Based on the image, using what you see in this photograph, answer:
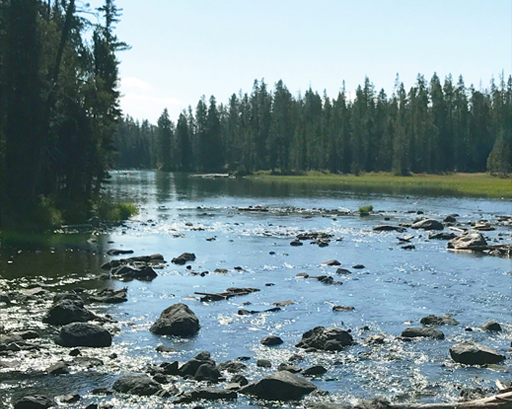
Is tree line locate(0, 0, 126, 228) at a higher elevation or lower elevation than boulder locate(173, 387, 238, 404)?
higher

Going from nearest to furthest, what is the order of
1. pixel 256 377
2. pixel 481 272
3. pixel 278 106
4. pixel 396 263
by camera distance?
pixel 256 377 → pixel 481 272 → pixel 396 263 → pixel 278 106

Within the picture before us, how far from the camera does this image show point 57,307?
18328 millimetres

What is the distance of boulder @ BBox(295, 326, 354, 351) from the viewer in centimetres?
1620

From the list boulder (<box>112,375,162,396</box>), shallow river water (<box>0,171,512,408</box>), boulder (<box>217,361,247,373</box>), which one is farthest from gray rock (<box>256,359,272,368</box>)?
boulder (<box>112,375,162,396</box>)

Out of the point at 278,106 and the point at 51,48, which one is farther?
the point at 278,106

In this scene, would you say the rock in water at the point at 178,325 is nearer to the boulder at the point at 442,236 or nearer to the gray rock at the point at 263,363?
the gray rock at the point at 263,363

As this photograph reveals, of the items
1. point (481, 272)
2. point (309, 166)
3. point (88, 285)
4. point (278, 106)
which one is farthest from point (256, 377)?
point (278, 106)

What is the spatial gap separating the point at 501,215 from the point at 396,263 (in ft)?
98.3

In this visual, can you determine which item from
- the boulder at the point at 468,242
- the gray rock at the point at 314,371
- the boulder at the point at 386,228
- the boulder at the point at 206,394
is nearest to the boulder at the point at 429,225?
the boulder at the point at 386,228

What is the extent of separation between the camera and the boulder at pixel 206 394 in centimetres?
1259

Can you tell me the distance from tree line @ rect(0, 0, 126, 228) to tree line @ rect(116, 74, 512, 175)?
3706 inches

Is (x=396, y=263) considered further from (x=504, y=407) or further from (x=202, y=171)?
(x=202, y=171)

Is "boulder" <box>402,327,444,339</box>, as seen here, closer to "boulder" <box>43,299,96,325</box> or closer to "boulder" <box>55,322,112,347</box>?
"boulder" <box>55,322,112,347</box>

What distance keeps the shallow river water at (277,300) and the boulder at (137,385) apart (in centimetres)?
32
